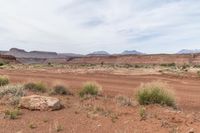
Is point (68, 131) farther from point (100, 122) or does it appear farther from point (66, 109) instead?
point (66, 109)

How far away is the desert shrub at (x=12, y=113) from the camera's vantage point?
12438mm

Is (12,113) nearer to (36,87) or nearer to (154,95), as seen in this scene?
(154,95)

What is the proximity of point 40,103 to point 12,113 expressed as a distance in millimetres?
1156

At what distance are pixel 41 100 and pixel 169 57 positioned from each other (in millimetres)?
112572

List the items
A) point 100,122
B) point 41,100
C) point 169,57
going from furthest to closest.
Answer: point 169,57 → point 41,100 → point 100,122

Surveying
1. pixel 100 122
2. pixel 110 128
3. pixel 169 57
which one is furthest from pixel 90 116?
pixel 169 57

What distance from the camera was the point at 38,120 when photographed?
1205cm

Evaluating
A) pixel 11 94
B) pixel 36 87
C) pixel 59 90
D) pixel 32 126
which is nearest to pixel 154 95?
pixel 32 126

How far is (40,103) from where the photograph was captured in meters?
13.4

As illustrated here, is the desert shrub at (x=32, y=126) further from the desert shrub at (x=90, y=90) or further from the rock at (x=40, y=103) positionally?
the desert shrub at (x=90, y=90)

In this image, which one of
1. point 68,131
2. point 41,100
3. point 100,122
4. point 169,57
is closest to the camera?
point 68,131

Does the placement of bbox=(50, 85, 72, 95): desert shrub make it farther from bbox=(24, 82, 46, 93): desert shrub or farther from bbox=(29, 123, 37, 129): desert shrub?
bbox=(29, 123, 37, 129): desert shrub

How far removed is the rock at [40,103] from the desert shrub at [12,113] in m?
0.51

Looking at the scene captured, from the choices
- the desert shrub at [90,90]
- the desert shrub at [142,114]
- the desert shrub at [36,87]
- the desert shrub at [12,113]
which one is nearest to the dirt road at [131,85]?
the desert shrub at [36,87]
